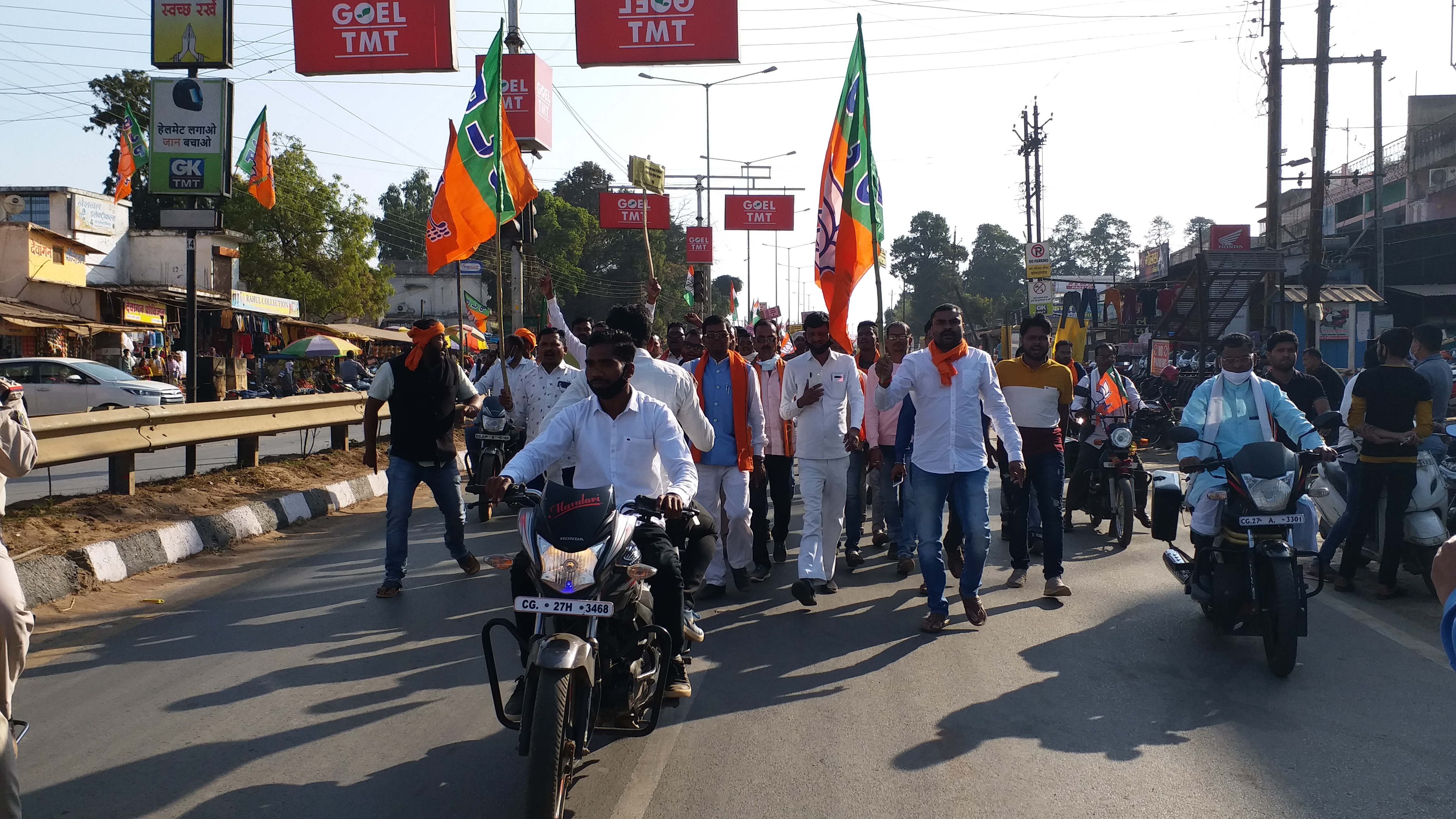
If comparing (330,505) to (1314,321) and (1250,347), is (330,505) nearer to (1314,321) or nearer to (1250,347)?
(1250,347)

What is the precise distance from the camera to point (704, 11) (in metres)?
12.3

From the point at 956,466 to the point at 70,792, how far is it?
4652 mm

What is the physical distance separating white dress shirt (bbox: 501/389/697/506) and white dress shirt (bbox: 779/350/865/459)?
8.24ft

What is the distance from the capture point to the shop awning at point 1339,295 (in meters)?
25.5

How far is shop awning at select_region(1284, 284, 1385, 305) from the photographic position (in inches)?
1005

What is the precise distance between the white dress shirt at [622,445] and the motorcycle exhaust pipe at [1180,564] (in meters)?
3.11

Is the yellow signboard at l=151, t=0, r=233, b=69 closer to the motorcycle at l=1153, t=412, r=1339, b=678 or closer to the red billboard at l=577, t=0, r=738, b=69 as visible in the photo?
the red billboard at l=577, t=0, r=738, b=69

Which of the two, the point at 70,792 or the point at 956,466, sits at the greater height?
the point at 956,466

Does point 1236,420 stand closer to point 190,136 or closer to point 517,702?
point 517,702

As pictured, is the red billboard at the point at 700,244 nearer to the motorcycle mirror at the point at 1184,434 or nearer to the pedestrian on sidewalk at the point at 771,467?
the pedestrian on sidewalk at the point at 771,467

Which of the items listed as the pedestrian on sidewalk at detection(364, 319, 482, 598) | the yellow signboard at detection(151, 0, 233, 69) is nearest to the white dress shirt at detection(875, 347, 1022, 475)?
the pedestrian on sidewalk at detection(364, 319, 482, 598)

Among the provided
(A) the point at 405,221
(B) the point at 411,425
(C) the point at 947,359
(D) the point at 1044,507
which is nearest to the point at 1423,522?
(D) the point at 1044,507

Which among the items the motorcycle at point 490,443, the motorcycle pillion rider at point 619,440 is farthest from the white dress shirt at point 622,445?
the motorcycle at point 490,443

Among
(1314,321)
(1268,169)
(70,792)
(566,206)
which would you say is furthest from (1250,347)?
(566,206)
